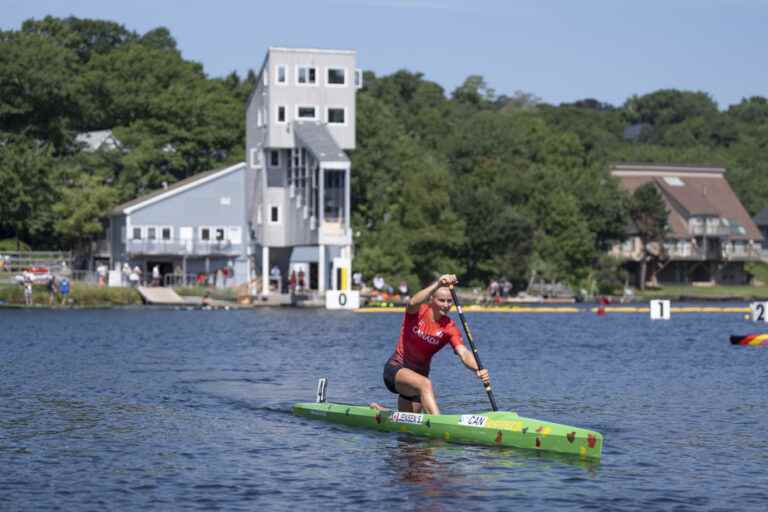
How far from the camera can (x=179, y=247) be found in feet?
308

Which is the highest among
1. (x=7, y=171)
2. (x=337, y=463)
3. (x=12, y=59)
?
(x=12, y=59)

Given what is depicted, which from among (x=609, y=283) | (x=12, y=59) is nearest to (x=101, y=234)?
(x=12, y=59)

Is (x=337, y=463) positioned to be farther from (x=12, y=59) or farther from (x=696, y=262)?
(x=696, y=262)

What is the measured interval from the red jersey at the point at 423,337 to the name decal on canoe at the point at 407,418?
98cm

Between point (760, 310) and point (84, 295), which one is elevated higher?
point (84, 295)

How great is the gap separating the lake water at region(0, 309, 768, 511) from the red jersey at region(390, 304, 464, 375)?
4.78 feet

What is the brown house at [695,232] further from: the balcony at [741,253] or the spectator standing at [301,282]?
the spectator standing at [301,282]

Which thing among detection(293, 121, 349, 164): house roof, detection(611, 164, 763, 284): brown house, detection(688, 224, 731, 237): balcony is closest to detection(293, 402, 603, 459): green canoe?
detection(293, 121, 349, 164): house roof

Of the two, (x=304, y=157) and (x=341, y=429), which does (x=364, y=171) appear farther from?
(x=341, y=429)

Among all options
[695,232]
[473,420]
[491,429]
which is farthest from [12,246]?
[491,429]

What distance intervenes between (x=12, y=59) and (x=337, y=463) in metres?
86.1

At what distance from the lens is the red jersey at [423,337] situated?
21.2 meters

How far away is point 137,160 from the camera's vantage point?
335ft

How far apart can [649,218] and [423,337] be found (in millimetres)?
100353
